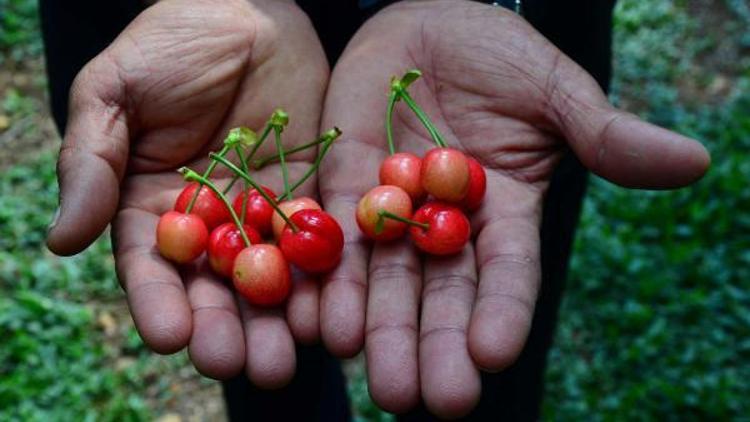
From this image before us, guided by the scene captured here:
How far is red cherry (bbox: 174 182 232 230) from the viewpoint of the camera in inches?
91.7

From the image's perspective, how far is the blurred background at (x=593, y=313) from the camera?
11.5 feet

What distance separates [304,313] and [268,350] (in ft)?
0.45

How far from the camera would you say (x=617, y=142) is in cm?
208

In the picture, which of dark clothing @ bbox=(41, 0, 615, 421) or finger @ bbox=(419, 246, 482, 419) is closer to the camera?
finger @ bbox=(419, 246, 482, 419)

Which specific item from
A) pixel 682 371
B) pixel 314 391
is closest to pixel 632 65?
pixel 682 371

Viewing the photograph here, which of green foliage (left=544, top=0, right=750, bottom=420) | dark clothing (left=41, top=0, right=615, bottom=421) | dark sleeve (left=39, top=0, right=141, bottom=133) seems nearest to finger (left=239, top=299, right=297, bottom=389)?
dark clothing (left=41, top=0, right=615, bottom=421)

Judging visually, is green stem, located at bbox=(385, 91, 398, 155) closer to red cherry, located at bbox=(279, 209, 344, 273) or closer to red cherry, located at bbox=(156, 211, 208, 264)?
red cherry, located at bbox=(279, 209, 344, 273)

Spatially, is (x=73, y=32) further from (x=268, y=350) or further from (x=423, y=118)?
(x=268, y=350)

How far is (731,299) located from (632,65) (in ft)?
6.03

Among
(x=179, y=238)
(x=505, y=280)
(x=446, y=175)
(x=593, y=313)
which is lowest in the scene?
(x=593, y=313)

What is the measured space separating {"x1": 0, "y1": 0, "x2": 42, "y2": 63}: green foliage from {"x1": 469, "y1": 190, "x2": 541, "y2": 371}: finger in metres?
3.88

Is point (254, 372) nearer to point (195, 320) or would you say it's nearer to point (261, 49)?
point (195, 320)

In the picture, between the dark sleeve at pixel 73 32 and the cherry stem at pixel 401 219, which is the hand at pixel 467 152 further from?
the dark sleeve at pixel 73 32

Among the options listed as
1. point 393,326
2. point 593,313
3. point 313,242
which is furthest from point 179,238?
point 593,313
